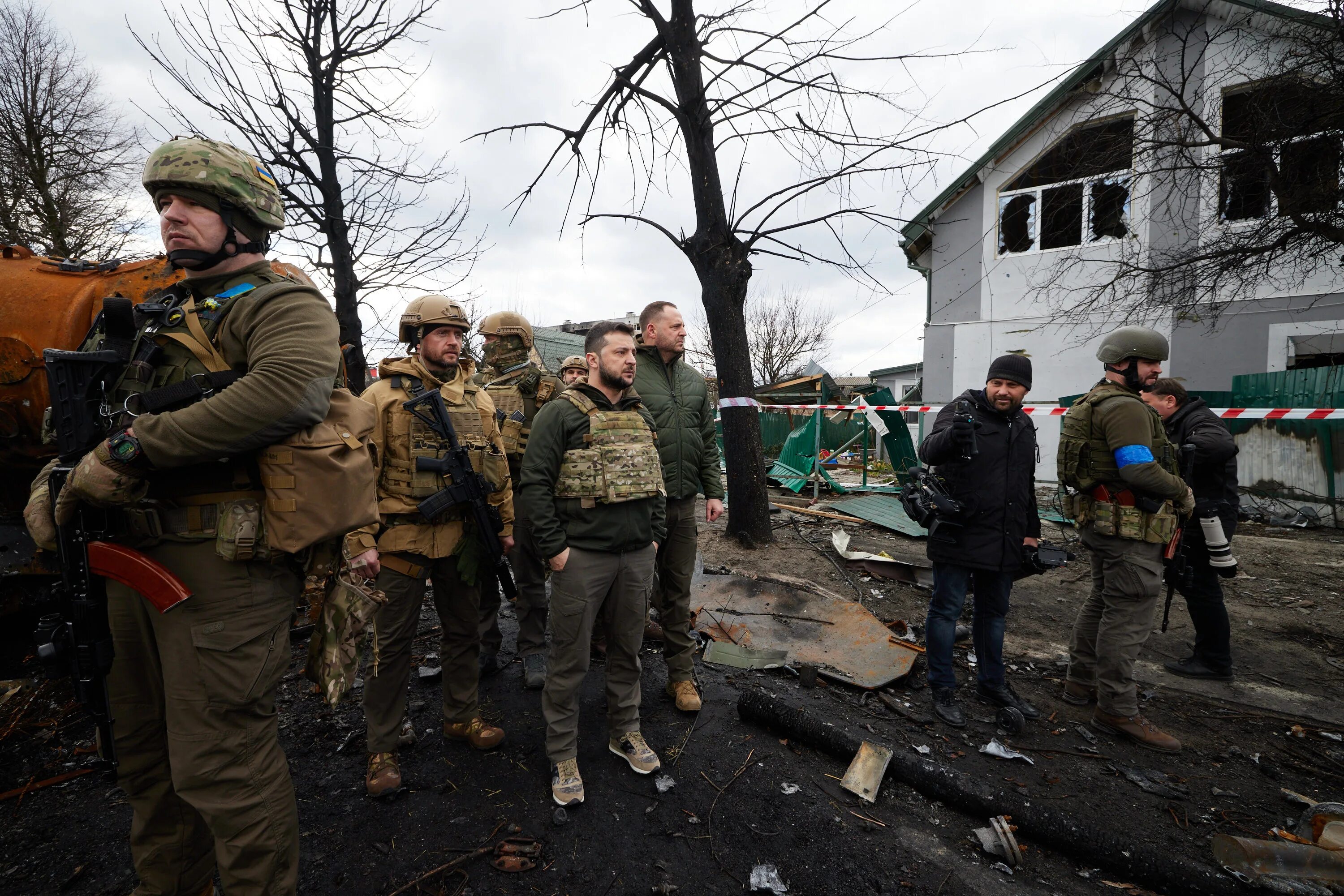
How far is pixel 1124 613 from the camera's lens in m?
3.08

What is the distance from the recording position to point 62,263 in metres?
3.37

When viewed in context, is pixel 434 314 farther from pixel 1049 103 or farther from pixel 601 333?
pixel 1049 103

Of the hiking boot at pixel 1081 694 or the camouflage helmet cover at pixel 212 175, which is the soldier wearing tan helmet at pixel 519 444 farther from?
the hiking boot at pixel 1081 694

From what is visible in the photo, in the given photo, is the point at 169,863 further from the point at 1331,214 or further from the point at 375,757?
the point at 1331,214

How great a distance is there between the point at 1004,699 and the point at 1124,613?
0.78 m

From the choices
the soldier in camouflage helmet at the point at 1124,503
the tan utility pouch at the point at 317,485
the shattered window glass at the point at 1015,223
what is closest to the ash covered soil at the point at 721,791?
the soldier in camouflage helmet at the point at 1124,503

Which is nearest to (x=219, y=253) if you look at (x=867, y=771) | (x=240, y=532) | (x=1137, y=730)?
(x=240, y=532)

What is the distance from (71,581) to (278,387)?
78 cm

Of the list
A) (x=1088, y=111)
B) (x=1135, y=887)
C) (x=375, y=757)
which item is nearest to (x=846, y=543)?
(x=1135, y=887)

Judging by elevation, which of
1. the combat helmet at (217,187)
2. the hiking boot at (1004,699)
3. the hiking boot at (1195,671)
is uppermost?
the combat helmet at (217,187)

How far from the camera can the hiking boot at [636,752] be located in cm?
262

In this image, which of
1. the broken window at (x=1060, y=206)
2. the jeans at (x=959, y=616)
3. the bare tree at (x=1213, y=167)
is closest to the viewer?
the jeans at (x=959, y=616)

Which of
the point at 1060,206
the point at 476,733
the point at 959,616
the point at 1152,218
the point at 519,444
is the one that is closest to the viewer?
the point at 476,733

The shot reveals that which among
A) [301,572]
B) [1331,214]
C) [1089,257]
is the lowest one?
[301,572]
